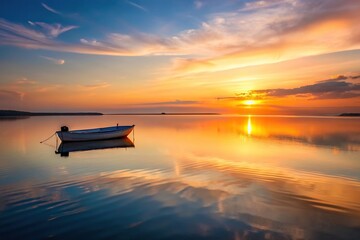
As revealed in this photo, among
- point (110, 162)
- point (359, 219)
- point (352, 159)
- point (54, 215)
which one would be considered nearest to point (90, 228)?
point (54, 215)

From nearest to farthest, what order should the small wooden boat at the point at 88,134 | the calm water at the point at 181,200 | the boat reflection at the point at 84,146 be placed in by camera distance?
the calm water at the point at 181,200, the boat reflection at the point at 84,146, the small wooden boat at the point at 88,134

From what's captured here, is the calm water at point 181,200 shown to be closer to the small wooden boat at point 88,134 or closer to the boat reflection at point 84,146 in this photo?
the boat reflection at point 84,146

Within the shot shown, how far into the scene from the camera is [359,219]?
25.8 feet

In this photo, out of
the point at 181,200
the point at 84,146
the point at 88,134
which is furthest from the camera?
the point at 88,134

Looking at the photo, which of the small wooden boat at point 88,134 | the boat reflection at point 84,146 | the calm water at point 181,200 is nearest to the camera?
the calm water at point 181,200

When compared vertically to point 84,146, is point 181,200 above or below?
above

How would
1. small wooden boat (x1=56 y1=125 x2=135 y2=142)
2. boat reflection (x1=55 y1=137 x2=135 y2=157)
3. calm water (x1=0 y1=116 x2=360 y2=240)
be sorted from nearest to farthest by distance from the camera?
1. calm water (x1=0 y1=116 x2=360 y2=240)
2. boat reflection (x1=55 y1=137 x2=135 y2=157)
3. small wooden boat (x1=56 y1=125 x2=135 y2=142)

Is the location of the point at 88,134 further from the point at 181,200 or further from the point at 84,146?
the point at 181,200

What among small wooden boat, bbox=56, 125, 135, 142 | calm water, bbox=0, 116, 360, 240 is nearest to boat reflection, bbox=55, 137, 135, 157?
small wooden boat, bbox=56, 125, 135, 142

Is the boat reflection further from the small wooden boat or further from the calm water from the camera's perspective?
the calm water

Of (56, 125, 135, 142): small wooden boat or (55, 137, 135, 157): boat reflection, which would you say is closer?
(55, 137, 135, 157): boat reflection

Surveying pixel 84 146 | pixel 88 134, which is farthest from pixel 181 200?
pixel 88 134

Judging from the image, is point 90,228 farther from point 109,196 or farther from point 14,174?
point 14,174

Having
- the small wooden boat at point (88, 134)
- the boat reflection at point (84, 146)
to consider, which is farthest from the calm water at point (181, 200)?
the small wooden boat at point (88, 134)
